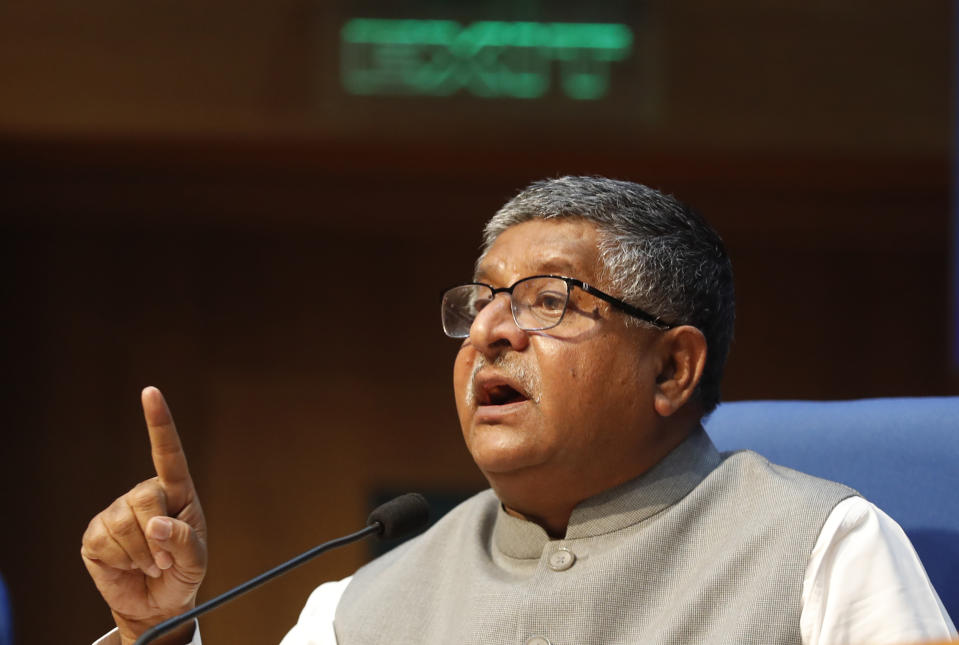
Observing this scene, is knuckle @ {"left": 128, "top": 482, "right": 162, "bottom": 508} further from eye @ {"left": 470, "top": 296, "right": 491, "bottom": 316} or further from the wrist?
eye @ {"left": 470, "top": 296, "right": 491, "bottom": 316}

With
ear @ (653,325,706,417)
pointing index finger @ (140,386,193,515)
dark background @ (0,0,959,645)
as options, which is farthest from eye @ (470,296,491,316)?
dark background @ (0,0,959,645)

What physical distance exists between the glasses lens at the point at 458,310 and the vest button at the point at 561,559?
15.8 inches

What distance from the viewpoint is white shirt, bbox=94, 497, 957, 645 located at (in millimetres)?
1299

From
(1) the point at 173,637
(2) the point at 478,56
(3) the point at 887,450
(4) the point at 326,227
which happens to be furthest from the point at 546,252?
(4) the point at 326,227

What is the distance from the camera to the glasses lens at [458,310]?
1812mm

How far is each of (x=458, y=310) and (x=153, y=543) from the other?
2.00ft

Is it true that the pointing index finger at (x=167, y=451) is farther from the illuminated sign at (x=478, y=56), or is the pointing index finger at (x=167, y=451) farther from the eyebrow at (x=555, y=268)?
the illuminated sign at (x=478, y=56)

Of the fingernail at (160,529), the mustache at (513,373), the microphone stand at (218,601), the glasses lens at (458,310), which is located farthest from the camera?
the glasses lens at (458,310)

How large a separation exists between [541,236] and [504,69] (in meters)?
2.39

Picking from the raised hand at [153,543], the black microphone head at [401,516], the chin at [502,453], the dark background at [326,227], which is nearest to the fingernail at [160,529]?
the raised hand at [153,543]

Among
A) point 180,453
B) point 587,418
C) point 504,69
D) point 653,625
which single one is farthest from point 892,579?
point 504,69

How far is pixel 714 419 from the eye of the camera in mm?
1827

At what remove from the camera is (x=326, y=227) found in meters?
4.55

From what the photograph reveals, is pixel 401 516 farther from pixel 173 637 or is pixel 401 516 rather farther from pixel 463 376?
pixel 173 637
